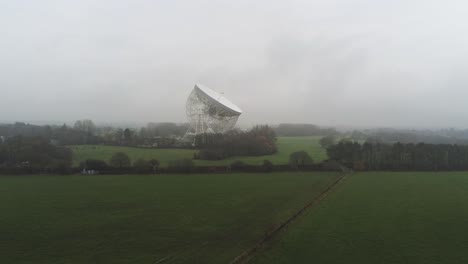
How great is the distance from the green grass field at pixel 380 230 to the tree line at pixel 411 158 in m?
17.7

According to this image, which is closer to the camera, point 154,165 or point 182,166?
point 182,166

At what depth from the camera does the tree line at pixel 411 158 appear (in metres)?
51.1

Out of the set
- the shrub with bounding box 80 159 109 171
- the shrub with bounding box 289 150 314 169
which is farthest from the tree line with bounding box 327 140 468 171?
the shrub with bounding box 80 159 109 171

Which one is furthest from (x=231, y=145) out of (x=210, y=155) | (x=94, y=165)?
(x=94, y=165)

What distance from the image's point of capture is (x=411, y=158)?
51.8 m

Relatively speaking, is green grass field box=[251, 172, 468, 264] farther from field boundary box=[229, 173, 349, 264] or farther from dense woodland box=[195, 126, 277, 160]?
dense woodland box=[195, 126, 277, 160]

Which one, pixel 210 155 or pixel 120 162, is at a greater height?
pixel 210 155

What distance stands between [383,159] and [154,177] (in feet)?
105

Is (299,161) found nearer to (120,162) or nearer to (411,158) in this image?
(411,158)

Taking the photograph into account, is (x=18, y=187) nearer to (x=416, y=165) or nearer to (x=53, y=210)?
(x=53, y=210)

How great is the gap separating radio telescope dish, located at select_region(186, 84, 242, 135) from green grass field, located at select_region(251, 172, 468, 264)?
3069 centimetres

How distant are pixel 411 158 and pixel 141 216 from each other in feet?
140

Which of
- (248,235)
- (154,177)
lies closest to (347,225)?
(248,235)

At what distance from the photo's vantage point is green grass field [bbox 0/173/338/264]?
16.1 meters
